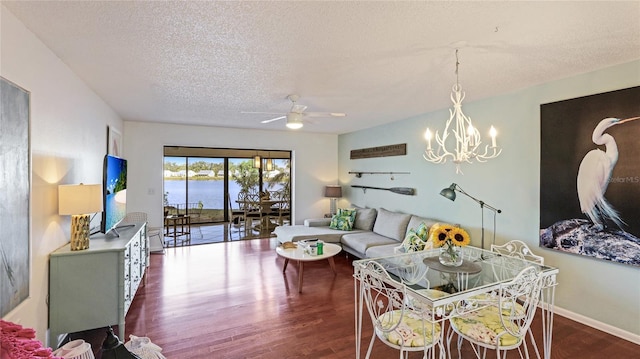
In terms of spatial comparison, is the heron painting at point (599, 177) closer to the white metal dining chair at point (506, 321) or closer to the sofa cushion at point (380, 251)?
the white metal dining chair at point (506, 321)

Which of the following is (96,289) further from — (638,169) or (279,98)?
(638,169)

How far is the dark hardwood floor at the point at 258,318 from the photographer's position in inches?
95.7

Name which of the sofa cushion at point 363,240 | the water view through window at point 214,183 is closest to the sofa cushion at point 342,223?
the sofa cushion at point 363,240

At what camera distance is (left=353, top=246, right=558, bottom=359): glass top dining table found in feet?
6.10

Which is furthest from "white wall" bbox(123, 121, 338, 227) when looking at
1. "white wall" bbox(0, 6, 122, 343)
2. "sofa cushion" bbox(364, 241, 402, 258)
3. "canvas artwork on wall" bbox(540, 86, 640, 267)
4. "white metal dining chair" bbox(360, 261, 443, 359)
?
"white metal dining chair" bbox(360, 261, 443, 359)

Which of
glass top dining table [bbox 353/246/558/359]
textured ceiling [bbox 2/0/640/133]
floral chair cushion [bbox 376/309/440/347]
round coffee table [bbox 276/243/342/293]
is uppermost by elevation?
textured ceiling [bbox 2/0/640/133]

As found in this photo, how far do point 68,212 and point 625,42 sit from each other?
4.41 metres

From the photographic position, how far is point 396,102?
3924mm

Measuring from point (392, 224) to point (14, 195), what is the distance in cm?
433

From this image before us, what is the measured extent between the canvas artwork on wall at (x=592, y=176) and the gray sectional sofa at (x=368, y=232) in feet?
4.97

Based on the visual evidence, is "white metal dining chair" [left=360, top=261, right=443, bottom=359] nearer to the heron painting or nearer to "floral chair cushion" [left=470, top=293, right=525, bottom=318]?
"floral chair cushion" [left=470, top=293, right=525, bottom=318]

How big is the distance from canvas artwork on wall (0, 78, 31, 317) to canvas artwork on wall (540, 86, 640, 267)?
4366 mm

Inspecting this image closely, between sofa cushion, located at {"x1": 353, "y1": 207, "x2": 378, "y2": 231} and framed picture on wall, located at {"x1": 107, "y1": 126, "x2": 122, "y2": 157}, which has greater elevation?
framed picture on wall, located at {"x1": 107, "y1": 126, "x2": 122, "y2": 157}

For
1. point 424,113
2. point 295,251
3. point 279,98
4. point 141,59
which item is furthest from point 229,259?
point 424,113
